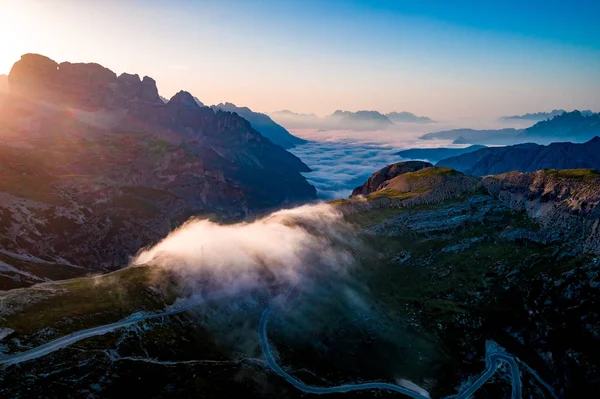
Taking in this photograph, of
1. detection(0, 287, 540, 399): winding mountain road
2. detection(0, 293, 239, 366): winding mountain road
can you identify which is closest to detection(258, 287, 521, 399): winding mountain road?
detection(0, 287, 540, 399): winding mountain road

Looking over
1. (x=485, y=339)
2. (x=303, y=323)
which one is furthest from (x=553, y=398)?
(x=303, y=323)

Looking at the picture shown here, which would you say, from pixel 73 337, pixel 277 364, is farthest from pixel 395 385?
pixel 73 337

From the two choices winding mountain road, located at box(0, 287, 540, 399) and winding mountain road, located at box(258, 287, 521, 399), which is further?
winding mountain road, located at box(258, 287, 521, 399)

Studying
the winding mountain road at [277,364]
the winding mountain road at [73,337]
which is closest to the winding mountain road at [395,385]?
the winding mountain road at [277,364]

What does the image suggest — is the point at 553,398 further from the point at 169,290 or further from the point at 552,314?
the point at 169,290

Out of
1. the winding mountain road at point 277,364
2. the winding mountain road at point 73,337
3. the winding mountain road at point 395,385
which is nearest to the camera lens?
the winding mountain road at point 73,337

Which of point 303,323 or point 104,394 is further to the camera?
point 303,323

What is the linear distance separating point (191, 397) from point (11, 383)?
47634 mm

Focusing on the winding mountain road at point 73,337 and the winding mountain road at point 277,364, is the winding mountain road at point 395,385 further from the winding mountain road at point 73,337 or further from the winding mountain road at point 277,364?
the winding mountain road at point 73,337

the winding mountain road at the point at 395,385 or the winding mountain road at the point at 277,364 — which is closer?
the winding mountain road at the point at 277,364

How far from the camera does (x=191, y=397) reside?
130625 mm

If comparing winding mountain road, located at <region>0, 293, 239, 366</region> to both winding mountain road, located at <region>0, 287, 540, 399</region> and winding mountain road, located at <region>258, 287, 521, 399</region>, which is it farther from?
winding mountain road, located at <region>258, 287, 521, 399</region>

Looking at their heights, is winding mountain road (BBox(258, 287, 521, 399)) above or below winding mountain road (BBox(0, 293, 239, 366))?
below

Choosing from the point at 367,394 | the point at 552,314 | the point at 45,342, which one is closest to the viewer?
the point at 45,342
